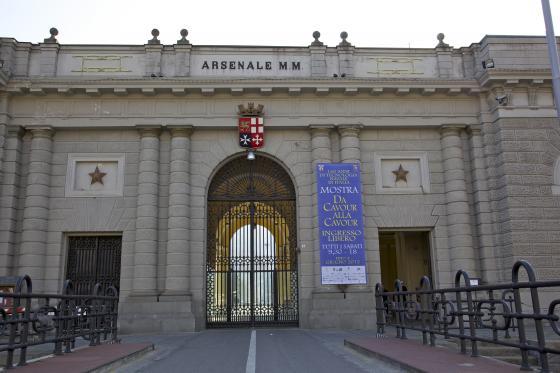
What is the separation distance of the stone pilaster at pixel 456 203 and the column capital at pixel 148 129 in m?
10.5

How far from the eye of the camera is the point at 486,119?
1902 cm

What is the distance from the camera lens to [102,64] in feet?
62.2

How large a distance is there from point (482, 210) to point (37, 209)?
15.6 metres

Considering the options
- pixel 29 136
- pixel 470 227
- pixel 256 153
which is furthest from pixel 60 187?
pixel 470 227

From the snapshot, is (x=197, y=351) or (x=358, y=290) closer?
(x=197, y=351)

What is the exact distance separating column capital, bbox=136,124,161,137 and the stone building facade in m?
0.05

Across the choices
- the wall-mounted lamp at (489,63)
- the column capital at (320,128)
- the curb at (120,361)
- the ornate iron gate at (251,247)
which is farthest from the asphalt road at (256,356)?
the wall-mounted lamp at (489,63)

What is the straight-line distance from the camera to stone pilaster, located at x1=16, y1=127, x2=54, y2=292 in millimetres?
17219

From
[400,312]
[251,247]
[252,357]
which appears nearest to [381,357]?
[252,357]

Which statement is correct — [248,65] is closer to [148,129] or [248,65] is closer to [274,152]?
[274,152]

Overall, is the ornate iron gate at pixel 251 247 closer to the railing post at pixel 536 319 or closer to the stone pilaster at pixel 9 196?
the stone pilaster at pixel 9 196

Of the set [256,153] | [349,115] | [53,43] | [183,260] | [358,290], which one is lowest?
[358,290]

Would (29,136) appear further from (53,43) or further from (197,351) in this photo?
(197,351)

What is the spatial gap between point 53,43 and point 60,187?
17.6ft
